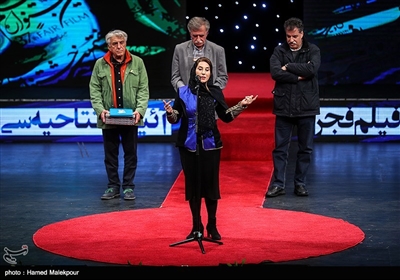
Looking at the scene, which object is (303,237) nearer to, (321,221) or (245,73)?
(321,221)

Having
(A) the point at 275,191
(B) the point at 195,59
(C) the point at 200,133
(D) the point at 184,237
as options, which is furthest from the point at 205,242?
(B) the point at 195,59

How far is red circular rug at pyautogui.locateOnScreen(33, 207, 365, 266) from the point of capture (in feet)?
19.1

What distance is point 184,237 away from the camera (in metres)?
6.42

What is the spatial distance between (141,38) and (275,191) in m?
6.39

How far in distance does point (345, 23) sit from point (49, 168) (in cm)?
600

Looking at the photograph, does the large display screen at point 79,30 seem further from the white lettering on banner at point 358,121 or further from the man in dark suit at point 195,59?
the man in dark suit at point 195,59

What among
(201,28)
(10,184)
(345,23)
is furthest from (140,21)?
(201,28)

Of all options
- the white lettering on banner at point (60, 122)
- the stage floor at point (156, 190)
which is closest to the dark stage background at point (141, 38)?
the white lettering on banner at point (60, 122)

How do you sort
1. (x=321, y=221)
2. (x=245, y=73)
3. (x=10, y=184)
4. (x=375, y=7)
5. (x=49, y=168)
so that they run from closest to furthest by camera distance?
(x=321, y=221) < (x=10, y=184) < (x=49, y=168) < (x=375, y=7) < (x=245, y=73)

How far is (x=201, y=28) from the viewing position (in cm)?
761

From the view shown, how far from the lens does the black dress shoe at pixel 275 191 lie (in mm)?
8094

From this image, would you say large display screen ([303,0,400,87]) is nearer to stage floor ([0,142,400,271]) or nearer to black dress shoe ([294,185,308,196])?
stage floor ([0,142,400,271])

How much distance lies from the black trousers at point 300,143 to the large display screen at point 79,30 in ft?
18.8

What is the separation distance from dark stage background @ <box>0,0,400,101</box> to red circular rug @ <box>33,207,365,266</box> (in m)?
6.68
